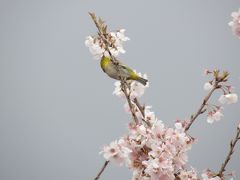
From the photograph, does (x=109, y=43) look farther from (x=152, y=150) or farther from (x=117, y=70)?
(x=152, y=150)

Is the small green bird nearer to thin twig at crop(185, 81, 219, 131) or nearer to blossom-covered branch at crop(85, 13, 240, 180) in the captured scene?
blossom-covered branch at crop(85, 13, 240, 180)

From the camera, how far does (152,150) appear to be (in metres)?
1.20

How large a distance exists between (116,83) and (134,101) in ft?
0.78

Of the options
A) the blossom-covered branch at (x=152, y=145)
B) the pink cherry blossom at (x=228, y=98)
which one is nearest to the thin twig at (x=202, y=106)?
the blossom-covered branch at (x=152, y=145)

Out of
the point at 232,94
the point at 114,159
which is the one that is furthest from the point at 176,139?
the point at 232,94

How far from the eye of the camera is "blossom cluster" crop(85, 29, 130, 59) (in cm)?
144

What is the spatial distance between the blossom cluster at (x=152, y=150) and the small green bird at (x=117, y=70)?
217 mm

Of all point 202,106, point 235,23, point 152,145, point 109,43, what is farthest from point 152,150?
point 235,23

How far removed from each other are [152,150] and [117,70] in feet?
1.01

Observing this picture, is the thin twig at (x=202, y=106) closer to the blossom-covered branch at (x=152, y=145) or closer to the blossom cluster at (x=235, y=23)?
the blossom-covered branch at (x=152, y=145)

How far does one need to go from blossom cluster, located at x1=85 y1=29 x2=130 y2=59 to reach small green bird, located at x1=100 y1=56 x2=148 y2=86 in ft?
0.12

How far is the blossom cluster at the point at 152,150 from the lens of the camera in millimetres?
1187

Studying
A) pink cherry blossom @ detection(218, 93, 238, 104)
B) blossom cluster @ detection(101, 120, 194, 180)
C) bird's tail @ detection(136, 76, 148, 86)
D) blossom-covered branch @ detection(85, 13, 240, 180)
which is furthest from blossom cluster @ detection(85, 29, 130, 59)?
pink cherry blossom @ detection(218, 93, 238, 104)

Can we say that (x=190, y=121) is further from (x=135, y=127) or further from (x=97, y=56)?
(x=97, y=56)
